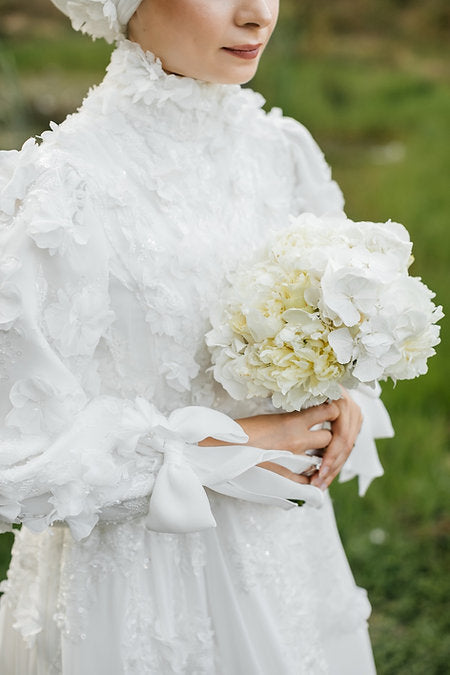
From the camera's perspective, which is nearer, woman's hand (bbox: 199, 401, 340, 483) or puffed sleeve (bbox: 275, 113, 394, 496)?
woman's hand (bbox: 199, 401, 340, 483)

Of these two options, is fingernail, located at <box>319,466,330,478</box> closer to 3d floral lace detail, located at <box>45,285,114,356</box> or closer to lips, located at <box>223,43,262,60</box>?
3d floral lace detail, located at <box>45,285,114,356</box>

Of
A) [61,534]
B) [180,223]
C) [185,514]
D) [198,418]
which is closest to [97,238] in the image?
[180,223]

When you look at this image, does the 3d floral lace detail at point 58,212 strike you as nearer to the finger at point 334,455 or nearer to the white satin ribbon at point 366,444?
the finger at point 334,455

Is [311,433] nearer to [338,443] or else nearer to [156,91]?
[338,443]

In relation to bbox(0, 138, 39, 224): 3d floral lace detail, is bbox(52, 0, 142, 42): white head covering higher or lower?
higher

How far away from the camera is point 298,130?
1.90 metres

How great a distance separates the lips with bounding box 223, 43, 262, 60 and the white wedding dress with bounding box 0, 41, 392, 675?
9cm

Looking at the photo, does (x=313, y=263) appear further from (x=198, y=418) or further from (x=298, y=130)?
(x=298, y=130)

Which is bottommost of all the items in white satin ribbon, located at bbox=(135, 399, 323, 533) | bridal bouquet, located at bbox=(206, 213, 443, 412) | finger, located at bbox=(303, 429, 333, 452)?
white satin ribbon, located at bbox=(135, 399, 323, 533)

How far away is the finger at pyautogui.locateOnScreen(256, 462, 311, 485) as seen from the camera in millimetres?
1579

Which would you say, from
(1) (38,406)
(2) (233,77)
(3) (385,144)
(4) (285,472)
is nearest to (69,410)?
(1) (38,406)

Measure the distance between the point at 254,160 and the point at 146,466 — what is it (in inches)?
27.2

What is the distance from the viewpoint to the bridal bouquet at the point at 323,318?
1410 mm

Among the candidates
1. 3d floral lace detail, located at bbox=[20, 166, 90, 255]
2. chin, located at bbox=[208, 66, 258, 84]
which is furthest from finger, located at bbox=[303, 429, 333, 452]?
chin, located at bbox=[208, 66, 258, 84]
